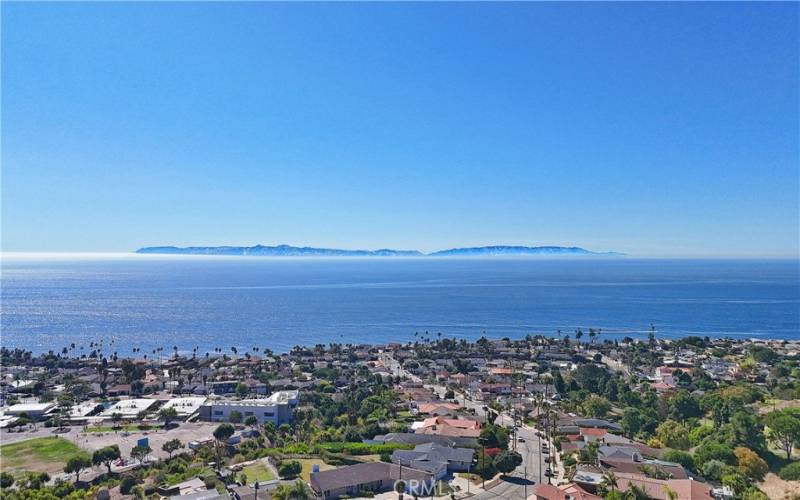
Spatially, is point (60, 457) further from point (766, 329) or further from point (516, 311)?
point (766, 329)

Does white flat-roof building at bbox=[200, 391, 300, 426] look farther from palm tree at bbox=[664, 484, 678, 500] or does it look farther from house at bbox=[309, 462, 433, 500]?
palm tree at bbox=[664, 484, 678, 500]

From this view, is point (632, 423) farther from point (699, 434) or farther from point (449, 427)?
point (449, 427)

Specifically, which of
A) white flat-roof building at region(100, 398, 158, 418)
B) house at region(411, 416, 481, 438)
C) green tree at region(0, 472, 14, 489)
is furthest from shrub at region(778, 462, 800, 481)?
white flat-roof building at region(100, 398, 158, 418)

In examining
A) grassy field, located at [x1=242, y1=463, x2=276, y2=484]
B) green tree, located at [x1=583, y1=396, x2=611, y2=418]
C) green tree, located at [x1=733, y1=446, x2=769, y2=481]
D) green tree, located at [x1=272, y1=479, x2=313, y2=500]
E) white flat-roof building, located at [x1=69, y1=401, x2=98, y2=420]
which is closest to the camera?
green tree, located at [x1=272, y1=479, x2=313, y2=500]

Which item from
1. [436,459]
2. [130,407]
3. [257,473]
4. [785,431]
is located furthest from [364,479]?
[130,407]

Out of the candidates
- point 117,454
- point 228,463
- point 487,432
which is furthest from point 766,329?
point 117,454

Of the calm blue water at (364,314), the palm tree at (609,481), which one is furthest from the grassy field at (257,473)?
the calm blue water at (364,314)

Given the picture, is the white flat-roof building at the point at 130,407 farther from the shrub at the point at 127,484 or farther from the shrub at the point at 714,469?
the shrub at the point at 714,469
